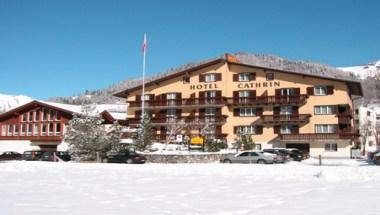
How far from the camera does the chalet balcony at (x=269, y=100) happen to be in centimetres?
5594

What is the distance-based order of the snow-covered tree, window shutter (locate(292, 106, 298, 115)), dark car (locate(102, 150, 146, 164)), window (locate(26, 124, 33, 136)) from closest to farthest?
dark car (locate(102, 150, 146, 164)) → the snow-covered tree → window shutter (locate(292, 106, 298, 115)) → window (locate(26, 124, 33, 136))

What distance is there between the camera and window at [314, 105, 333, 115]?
2155 inches

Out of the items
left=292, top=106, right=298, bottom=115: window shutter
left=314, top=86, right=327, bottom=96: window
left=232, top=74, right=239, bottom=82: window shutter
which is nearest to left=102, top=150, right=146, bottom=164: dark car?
left=232, top=74, right=239, bottom=82: window shutter

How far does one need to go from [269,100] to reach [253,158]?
2219 cm

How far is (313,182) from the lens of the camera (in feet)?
61.9

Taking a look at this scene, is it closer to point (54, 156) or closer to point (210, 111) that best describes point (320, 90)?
point (210, 111)

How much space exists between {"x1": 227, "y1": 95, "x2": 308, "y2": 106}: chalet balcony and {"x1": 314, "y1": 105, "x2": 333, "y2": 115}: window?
1830 millimetres

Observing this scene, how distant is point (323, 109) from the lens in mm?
55094

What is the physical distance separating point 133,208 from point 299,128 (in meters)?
46.8

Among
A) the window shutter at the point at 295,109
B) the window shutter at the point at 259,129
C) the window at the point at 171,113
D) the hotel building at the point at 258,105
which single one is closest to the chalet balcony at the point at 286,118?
the hotel building at the point at 258,105

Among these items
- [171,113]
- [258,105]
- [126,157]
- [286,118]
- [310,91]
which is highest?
[310,91]

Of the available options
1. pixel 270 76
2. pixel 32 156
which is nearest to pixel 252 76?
pixel 270 76

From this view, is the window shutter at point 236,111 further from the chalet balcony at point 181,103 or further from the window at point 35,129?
the window at point 35,129

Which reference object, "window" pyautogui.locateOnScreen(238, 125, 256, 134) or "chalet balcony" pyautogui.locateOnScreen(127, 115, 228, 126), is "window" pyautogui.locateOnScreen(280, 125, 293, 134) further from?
"chalet balcony" pyautogui.locateOnScreen(127, 115, 228, 126)
